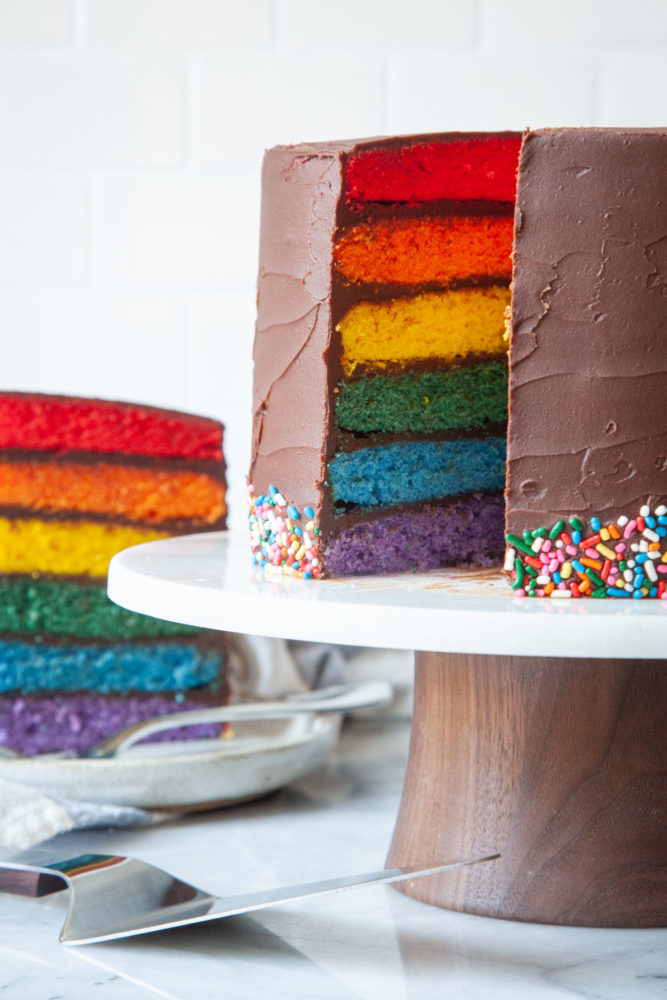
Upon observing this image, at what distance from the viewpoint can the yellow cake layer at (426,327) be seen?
3.54 ft

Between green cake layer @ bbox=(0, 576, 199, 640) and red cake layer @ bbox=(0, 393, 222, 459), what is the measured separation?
164mm

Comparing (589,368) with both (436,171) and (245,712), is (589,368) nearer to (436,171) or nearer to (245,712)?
(436,171)

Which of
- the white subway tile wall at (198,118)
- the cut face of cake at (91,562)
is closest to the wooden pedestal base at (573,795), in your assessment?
the cut face of cake at (91,562)

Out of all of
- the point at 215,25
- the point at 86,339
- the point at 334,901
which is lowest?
the point at 334,901

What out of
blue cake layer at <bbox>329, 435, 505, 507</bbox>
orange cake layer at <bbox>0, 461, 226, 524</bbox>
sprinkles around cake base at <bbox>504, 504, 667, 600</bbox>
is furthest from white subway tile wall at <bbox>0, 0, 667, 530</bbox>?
sprinkles around cake base at <bbox>504, 504, 667, 600</bbox>

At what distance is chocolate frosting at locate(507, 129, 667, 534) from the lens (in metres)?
0.94

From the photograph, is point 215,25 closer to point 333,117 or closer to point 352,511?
point 333,117

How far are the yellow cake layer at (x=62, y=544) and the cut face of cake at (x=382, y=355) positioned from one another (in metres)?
0.39

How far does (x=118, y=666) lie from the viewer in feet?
4.93

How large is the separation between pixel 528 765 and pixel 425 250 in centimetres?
46

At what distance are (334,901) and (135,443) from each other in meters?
0.62

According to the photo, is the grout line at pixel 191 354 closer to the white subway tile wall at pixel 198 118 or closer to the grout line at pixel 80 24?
the white subway tile wall at pixel 198 118

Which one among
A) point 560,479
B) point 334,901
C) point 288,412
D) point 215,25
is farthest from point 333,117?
point 334,901

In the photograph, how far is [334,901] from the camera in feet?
3.55
